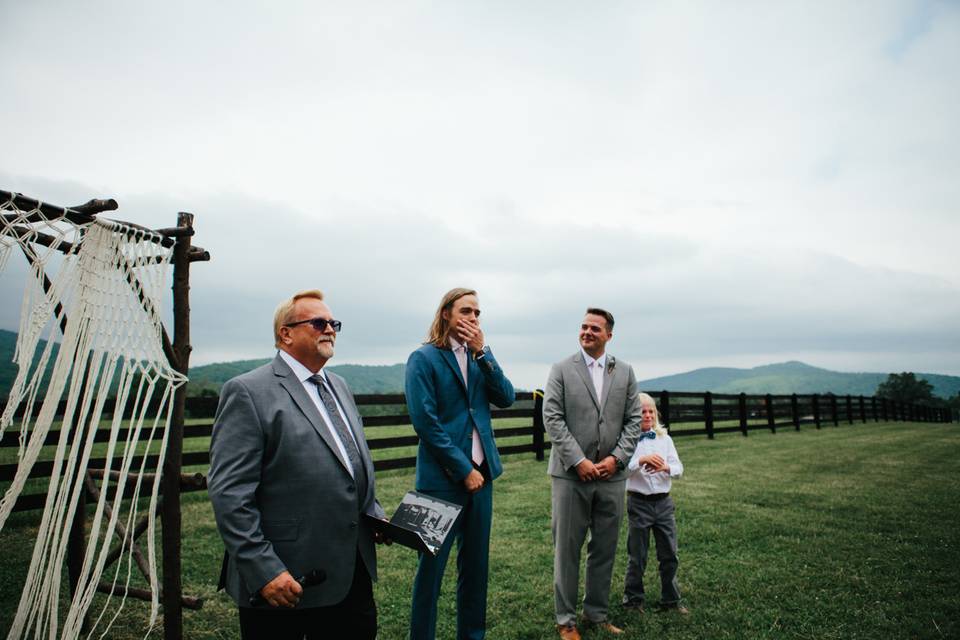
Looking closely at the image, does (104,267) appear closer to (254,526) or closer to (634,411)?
(254,526)

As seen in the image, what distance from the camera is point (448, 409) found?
10.2 feet

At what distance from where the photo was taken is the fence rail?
7.02m

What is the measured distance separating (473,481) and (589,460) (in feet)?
3.47

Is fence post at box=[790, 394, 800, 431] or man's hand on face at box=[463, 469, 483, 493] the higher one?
man's hand on face at box=[463, 469, 483, 493]

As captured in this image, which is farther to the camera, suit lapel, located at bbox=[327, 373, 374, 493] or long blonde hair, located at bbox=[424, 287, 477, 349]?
long blonde hair, located at bbox=[424, 287, 477, 349]

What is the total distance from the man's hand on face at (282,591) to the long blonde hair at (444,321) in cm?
156

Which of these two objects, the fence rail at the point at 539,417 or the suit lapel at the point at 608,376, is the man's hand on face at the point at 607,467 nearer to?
the suit lapel at the point at 608,376

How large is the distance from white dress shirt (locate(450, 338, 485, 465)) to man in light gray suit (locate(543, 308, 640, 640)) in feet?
2.47

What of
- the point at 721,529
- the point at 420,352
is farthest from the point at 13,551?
the point at 721,529

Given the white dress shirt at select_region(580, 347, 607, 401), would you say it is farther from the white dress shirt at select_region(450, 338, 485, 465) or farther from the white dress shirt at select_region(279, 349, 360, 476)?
the white dress shirt at select_region(279, 349, 360, 476)

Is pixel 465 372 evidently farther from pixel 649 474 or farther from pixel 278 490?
pixel 649 474

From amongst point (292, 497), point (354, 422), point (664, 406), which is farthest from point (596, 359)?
point (664, 406)

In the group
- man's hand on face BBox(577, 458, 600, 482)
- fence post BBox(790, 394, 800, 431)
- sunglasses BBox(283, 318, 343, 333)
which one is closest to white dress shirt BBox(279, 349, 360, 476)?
sunglasses BBox(283, 318, 343, 333)

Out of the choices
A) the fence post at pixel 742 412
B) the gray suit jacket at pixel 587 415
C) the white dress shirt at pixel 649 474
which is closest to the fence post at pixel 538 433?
the white dress shirt at pixel 649 474
